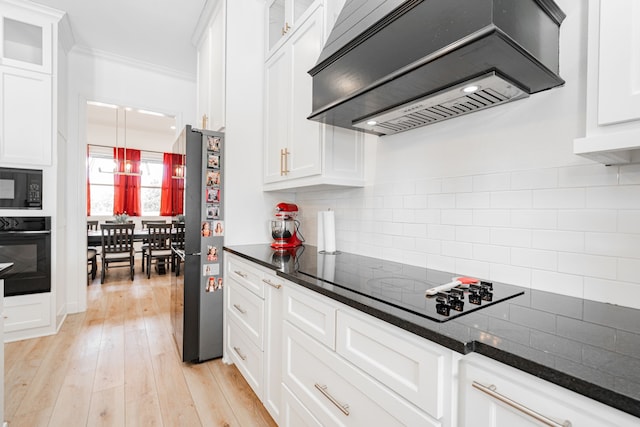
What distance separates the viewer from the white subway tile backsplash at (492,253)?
1.25 metres

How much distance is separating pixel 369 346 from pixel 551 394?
0.48m

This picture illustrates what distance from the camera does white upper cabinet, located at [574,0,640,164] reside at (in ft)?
2.36

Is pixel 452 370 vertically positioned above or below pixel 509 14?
below

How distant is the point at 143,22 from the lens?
3.08m

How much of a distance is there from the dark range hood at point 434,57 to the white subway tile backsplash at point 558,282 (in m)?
0.68

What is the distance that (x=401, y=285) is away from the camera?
1192 mm

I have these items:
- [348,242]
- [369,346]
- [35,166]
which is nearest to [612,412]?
[369,346]

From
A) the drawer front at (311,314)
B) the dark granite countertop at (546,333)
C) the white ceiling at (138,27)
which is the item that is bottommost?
the drawer front at (311,314)

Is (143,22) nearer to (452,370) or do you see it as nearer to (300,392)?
(300,392)

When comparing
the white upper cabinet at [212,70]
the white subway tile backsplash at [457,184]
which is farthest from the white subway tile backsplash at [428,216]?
the white upper cabinet at [212,70]

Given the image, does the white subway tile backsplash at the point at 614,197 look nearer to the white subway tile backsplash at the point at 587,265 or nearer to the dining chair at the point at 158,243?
the white subway tile backsplash at the point at 587,265

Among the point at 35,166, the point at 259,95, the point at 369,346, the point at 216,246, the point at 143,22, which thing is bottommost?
the point at 369,346

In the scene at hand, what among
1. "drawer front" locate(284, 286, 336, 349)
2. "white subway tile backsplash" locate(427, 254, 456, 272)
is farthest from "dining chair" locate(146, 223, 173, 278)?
"white subway tile backsplash" locate(427, 254, 456, 272)

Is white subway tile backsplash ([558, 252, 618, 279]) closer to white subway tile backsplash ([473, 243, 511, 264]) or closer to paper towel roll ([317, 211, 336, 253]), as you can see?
white subway tile backsplash ([473, 243, 511, 264])
